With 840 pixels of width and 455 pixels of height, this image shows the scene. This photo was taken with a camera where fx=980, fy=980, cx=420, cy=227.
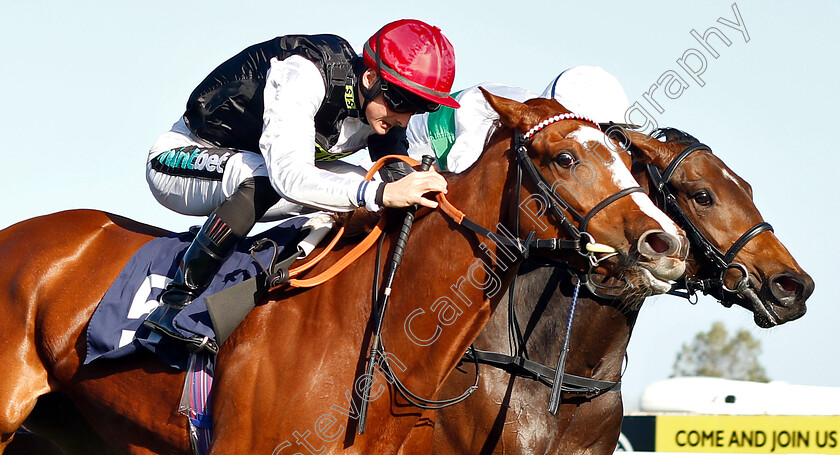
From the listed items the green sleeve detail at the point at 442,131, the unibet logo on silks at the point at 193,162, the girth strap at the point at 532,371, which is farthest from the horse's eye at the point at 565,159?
the green sleeve detail at the point at 442,131

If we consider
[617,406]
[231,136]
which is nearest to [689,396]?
[617,406]

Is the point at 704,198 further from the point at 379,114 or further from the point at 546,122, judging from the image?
the point at 379,114

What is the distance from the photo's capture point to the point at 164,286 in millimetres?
4305

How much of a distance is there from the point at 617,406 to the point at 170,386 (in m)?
2.48

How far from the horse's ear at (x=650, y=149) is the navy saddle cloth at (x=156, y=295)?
6.74 ft

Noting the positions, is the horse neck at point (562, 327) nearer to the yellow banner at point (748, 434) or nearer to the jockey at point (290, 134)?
the jockey at point (290, 134)

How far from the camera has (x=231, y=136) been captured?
15.0 feet

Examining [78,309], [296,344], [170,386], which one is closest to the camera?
[296,344]

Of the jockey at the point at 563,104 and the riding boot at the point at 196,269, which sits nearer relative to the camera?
the riding boot at the point at 196,269

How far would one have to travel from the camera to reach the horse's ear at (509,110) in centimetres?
375

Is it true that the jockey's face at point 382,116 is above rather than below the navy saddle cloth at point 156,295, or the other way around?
above

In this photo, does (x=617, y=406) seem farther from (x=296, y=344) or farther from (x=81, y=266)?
(x=81, y=266)

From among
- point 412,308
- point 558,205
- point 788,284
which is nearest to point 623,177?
point 558,205

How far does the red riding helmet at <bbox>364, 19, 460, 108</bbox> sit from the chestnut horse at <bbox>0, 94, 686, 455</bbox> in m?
0.33
